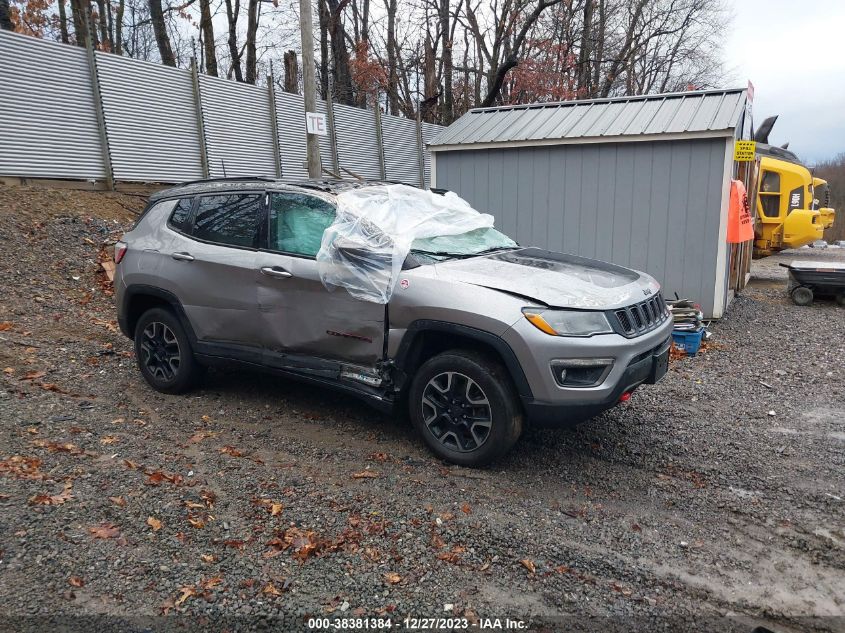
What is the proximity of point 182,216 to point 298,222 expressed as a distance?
128 centimetres

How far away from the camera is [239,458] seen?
170 inches

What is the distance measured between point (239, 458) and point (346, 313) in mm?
1207

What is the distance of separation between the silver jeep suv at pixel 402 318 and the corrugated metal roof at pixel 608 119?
4665 mm

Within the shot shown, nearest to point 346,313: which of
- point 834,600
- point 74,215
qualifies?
point 834,600

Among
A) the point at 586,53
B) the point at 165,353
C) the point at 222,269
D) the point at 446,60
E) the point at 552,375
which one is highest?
the point at 586,53

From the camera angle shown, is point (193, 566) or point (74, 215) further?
point (74, 215)

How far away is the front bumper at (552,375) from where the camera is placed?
374 centimetres

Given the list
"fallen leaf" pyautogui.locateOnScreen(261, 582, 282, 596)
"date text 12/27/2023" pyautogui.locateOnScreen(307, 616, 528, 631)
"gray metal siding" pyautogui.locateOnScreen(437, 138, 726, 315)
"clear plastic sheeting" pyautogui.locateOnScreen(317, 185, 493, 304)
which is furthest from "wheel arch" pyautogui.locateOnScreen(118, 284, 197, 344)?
"gray metal siding" pyautogui.locateOnScreen(437, 138, 726, 315)

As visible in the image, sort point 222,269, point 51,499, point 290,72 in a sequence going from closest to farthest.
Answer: point 51,499 < point 222,269 < point 290,72

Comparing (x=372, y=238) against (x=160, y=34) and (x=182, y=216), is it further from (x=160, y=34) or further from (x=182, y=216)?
(x=160, y=34)

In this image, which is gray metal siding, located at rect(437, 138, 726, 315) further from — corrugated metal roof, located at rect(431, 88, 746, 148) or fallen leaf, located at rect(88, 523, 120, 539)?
fallen leaf, located at rect(88, 523, 120, 539)

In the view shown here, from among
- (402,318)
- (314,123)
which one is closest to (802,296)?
(314,123)

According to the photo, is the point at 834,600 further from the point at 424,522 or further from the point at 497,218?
the point at 497,218

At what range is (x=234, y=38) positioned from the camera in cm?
2642
